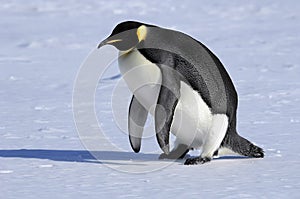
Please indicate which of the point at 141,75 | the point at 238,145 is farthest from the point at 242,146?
the point at 141,75

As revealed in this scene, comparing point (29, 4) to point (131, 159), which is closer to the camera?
point (131, 159)

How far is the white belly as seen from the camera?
3.88m

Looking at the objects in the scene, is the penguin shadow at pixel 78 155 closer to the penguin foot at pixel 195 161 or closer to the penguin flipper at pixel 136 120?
the penguin flipper at pixel 136 120

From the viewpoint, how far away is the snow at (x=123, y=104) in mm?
3561

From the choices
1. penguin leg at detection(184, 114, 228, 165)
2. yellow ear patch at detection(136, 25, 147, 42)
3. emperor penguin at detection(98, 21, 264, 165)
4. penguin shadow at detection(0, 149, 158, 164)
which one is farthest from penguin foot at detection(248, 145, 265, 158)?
yellow ear patch at detection(136, 25, 147, 42)

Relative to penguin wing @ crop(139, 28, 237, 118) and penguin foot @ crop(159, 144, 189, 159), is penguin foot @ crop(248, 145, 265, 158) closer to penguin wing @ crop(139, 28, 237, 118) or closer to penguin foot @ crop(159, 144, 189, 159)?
penguin wing @ crop(139, 28, 237, 118)

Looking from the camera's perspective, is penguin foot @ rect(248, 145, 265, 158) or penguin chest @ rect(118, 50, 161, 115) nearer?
penguin chest @ rect(118, 50, 161, 115)

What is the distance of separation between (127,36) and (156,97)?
34cm

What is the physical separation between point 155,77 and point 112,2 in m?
11.3

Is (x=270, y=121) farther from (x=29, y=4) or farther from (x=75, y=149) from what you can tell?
(x=29, y=4)

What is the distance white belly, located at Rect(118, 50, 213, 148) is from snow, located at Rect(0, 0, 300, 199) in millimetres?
193

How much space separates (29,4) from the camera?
48.5 feet

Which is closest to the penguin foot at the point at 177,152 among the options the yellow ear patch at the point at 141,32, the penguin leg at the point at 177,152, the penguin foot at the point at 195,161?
the penguin leg at the point at 177,152

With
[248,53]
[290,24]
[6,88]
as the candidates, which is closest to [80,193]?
[6,88]
